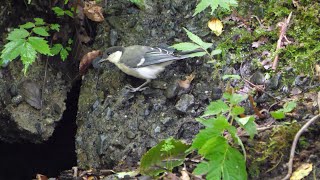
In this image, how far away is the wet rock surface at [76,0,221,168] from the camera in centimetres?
422

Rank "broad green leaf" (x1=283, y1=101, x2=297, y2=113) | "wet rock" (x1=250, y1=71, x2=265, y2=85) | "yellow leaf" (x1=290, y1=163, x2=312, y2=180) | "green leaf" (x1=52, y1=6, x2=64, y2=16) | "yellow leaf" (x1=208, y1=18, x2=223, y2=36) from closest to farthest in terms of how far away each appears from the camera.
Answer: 1. "yellow leaf" (x1=290, y1=163, x2=312, y2=180)
2. "broad green leaf" (x1=283, y1=101, x2=297, y2=113)
3. "wet rock" (x1=250, y1=71, x2=265, y2=85)
4. "yellow leaf" (x1=208, y1=18, x2=223, y2=36)
5. "green leaf" (x1=52, y1=6, x2=64, y2=16)

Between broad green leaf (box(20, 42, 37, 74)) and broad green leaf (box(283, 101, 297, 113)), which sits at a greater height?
broad green leaf (box(20, 42, 37, 74))

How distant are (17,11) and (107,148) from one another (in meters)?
1.58

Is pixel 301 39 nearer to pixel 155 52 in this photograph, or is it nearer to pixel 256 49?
pixel 256 49

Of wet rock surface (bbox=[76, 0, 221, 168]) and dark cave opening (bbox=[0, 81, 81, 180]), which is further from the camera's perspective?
dark cave opening (bbox=[0, 81, 81, 180])

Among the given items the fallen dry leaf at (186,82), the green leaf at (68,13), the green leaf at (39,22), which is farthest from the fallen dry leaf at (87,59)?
the fallen dry leaf at (186,82)

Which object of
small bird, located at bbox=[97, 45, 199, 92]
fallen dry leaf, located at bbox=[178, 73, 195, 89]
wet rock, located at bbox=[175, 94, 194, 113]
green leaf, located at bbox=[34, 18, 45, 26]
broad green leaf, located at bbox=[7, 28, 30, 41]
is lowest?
wet rock, located at bbox=[175, 94, 194, 113]

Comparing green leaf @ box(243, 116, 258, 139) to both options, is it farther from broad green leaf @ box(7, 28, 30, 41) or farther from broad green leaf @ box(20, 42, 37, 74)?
broad green leaf @ box(7, 28, 30, 41)

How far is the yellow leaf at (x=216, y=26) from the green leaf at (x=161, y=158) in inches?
56.6

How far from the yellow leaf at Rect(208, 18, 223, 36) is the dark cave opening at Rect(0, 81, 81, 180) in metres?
1.38

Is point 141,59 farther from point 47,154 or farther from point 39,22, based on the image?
point 47,154

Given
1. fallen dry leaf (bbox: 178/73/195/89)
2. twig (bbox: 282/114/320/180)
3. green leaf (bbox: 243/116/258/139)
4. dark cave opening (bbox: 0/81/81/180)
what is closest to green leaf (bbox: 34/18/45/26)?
dark cave opening (bbox: 0/81/81/180)

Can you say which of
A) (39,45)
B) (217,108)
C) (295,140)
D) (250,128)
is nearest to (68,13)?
(39,45)

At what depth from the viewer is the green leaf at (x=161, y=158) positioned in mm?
3479
